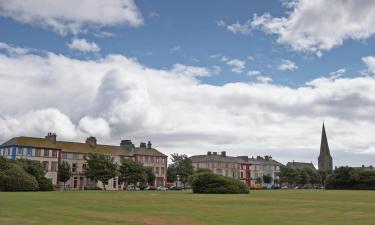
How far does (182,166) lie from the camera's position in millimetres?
123438

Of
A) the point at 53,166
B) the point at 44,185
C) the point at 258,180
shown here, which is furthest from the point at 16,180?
the point at 258,180

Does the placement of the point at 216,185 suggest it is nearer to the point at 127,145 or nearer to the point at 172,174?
the point at 127,145

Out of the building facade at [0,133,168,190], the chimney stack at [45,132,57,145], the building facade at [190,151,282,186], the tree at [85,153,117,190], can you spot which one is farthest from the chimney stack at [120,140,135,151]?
the building facade at [190,151,282,186]

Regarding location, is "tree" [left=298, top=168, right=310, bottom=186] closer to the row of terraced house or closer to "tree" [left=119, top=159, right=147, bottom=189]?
the row of terraced house

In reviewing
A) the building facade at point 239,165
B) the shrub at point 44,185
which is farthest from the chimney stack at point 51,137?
the building facade at point 239,165

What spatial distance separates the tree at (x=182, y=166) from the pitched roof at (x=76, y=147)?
19.0 ft

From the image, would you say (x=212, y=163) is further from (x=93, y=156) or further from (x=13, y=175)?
(x=13, y=175)

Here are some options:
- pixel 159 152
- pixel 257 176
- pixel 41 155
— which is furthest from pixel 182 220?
pixel 257 176

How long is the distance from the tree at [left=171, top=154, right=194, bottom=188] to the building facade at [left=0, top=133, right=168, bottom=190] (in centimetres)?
395

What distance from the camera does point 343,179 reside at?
11050 centimetres

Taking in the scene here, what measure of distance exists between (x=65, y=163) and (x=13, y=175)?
117ft

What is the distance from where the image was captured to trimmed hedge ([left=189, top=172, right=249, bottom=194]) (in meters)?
65.4

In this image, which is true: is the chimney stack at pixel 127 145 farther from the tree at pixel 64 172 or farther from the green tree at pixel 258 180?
the green tree at pixel 258 180

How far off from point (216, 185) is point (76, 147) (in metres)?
51.1
